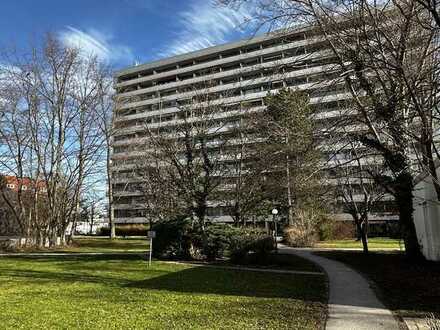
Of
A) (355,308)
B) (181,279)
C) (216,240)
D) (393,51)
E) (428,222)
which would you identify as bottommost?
(355,308)

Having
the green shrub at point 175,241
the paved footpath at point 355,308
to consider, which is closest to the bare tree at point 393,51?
the paved footpath at point 355,308

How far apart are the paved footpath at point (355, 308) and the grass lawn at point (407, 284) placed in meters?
0.31

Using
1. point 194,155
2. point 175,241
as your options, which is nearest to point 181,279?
point 175,241

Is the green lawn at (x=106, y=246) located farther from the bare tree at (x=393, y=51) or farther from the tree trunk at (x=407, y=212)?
the bare tree at (x=393, y=51)

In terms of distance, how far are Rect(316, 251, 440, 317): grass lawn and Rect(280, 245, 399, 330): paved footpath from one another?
31cm

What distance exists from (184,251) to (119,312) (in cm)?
1437

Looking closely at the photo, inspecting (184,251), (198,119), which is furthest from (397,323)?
(198,119)

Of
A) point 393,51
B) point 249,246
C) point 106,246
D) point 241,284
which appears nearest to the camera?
point 393,51

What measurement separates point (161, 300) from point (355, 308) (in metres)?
4.24

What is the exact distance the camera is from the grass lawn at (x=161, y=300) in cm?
807

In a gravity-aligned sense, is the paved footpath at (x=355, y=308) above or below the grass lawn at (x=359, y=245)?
below

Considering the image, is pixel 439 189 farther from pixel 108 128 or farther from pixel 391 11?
pixel 108 128

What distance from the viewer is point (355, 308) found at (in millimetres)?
9156

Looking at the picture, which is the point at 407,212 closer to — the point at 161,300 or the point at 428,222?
the point at 428,222
